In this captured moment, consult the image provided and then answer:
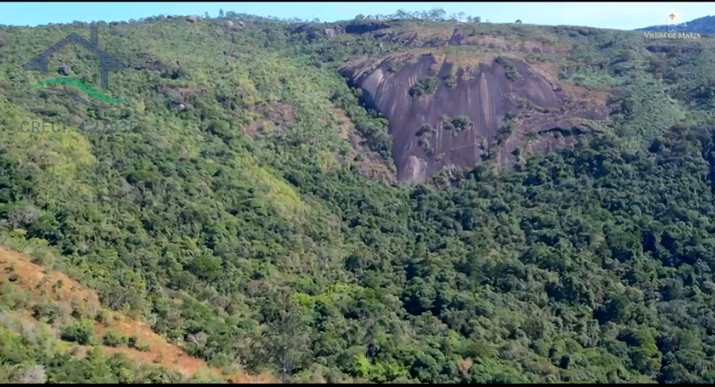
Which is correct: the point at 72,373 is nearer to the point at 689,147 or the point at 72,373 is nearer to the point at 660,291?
the point at 660,291

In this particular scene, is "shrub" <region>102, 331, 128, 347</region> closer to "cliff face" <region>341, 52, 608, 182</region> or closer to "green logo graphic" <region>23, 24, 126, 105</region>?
"green logo graphic" <region>23, 24, 126, 105</region>

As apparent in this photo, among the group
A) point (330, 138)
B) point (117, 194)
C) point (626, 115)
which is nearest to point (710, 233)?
point (626, 115)

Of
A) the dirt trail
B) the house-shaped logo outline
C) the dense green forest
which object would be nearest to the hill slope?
the dense green forest

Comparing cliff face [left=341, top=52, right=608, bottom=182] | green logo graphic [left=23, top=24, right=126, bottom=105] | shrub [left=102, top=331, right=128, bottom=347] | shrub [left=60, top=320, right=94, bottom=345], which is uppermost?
green logo graphic [left=23, top=24, right=126, bottom=105]

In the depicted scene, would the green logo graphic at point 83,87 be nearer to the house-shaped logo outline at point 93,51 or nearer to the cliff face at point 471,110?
the house-shaped logo outline at point 93,51

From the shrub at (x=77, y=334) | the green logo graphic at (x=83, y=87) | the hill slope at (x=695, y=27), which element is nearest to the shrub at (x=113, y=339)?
the shrub at (x=77, y=334)
